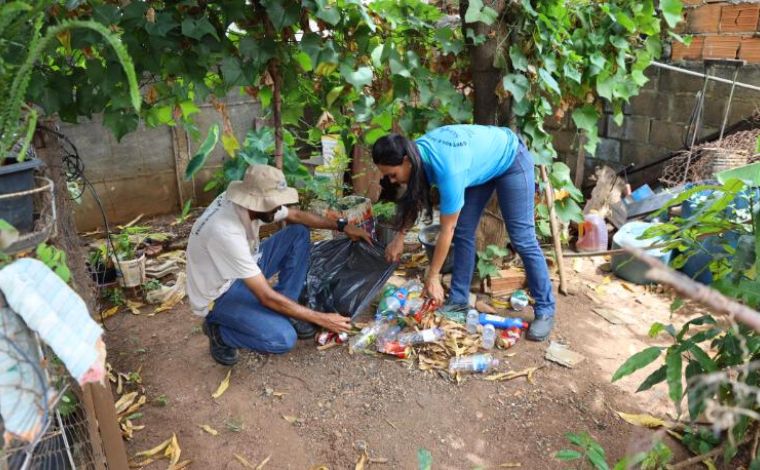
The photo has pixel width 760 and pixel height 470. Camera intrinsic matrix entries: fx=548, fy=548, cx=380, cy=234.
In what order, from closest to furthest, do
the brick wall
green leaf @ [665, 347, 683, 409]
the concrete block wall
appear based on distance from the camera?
green leaf @ [665, 347, 683, 409]
the brick wall
the concrete block wall

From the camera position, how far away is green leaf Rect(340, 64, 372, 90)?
338 cm

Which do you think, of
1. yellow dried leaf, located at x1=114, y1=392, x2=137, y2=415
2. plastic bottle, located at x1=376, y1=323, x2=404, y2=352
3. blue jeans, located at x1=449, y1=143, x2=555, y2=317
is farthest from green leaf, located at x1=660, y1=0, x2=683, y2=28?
yellow dried leaf, located at x1=114, y1=392, x2=137, y2=415

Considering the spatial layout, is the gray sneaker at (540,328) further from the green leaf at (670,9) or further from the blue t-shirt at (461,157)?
the green leaf at (670,9)

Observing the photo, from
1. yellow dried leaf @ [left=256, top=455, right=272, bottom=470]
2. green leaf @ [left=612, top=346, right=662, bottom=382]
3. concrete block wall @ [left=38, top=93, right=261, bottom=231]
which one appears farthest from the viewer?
concrete block wall @ [left=38, top=93, right=261, bottom=231]

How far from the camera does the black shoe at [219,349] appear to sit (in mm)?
3555

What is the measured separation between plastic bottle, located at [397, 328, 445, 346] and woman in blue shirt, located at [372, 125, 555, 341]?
254 mm

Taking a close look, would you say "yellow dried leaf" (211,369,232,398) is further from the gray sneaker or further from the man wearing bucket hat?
the gray sneaker

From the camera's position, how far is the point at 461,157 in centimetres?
329

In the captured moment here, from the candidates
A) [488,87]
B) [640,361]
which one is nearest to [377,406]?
[640,361]

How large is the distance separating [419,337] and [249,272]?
1.23 meters

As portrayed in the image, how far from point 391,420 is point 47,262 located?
208 centimetres

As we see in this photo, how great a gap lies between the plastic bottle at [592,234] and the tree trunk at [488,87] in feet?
3.41

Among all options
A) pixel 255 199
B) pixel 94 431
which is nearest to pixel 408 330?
pixel 255 199

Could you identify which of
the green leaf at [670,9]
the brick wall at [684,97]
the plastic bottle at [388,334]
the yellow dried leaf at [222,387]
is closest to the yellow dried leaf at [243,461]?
the yellow dried leaf at [222,387]
